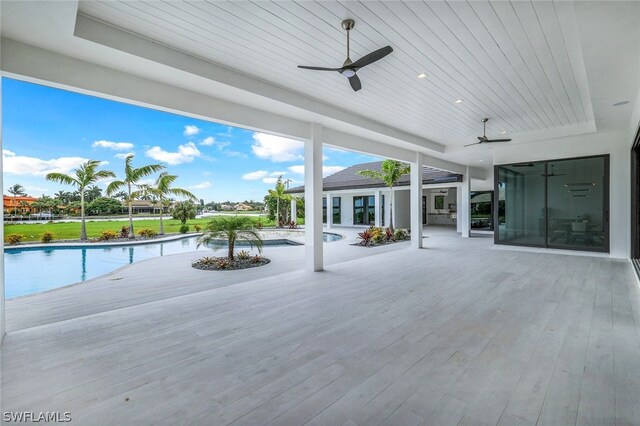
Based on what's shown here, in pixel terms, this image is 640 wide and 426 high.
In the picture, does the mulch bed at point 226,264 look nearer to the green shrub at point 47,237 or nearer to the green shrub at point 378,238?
the green shrub at point 378,238

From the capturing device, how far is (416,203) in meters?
10.4

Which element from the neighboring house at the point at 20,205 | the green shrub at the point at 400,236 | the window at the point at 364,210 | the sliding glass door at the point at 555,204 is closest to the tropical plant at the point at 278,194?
the window at the point at 364,210

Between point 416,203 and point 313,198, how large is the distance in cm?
536

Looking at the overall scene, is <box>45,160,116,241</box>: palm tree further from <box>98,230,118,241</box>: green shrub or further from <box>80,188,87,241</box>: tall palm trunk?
<box>98,230,118,241</box>: green shrub

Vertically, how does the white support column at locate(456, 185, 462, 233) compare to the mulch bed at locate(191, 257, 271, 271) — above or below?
above

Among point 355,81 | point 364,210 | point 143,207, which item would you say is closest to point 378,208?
point 364,210

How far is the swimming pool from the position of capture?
272 inches

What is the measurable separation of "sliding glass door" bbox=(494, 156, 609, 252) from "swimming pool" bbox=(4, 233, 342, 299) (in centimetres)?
904

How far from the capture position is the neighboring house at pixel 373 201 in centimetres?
1717

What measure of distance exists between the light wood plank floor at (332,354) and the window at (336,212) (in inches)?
606

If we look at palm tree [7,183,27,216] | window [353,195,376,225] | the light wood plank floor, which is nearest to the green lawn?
palm tree [7,183,27,216]

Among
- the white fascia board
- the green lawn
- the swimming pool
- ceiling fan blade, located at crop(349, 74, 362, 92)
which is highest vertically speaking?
the white fascia board

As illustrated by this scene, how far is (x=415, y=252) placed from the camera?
920 cm

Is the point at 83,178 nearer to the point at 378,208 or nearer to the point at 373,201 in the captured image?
the point at 378,208
